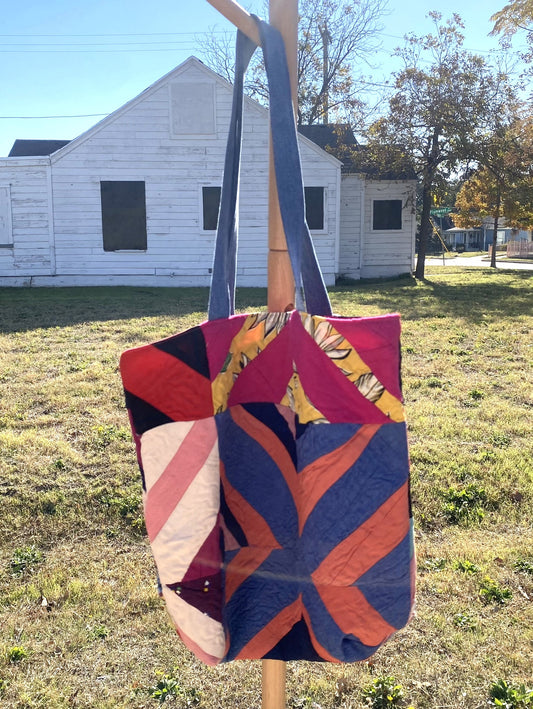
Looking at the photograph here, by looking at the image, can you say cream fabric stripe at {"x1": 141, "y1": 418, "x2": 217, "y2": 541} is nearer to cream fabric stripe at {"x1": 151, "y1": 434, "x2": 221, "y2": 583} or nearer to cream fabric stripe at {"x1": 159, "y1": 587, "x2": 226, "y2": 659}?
cream fabric stripe at {"x1": 151, "y1": 434, "x2": 221, "y2": 583}

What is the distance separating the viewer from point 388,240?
61.2 feet

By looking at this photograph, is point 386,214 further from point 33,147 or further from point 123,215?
point 33,147

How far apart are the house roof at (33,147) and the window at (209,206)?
241 inches

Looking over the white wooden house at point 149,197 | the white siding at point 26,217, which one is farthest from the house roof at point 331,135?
the white siding at point 26,217

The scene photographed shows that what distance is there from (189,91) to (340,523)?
15.1 metres

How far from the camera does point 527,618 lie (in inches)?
98.4

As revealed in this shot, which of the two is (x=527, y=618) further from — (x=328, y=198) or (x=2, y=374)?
(x=328, y=198)

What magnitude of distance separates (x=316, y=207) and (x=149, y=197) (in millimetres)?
4251

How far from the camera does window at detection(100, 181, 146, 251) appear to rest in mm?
15195

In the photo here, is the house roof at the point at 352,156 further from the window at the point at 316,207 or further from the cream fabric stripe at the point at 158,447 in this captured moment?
the cream fabric stripe at the point at 158,447

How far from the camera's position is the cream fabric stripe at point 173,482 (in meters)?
1.03

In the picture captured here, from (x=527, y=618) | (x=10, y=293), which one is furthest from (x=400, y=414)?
(x=10, y=293)

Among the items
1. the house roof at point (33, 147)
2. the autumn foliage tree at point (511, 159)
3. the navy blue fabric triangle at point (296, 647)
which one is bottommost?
the navy blue fabric triangle at point (296, 647)

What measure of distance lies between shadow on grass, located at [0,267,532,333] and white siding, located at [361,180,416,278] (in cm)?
233
